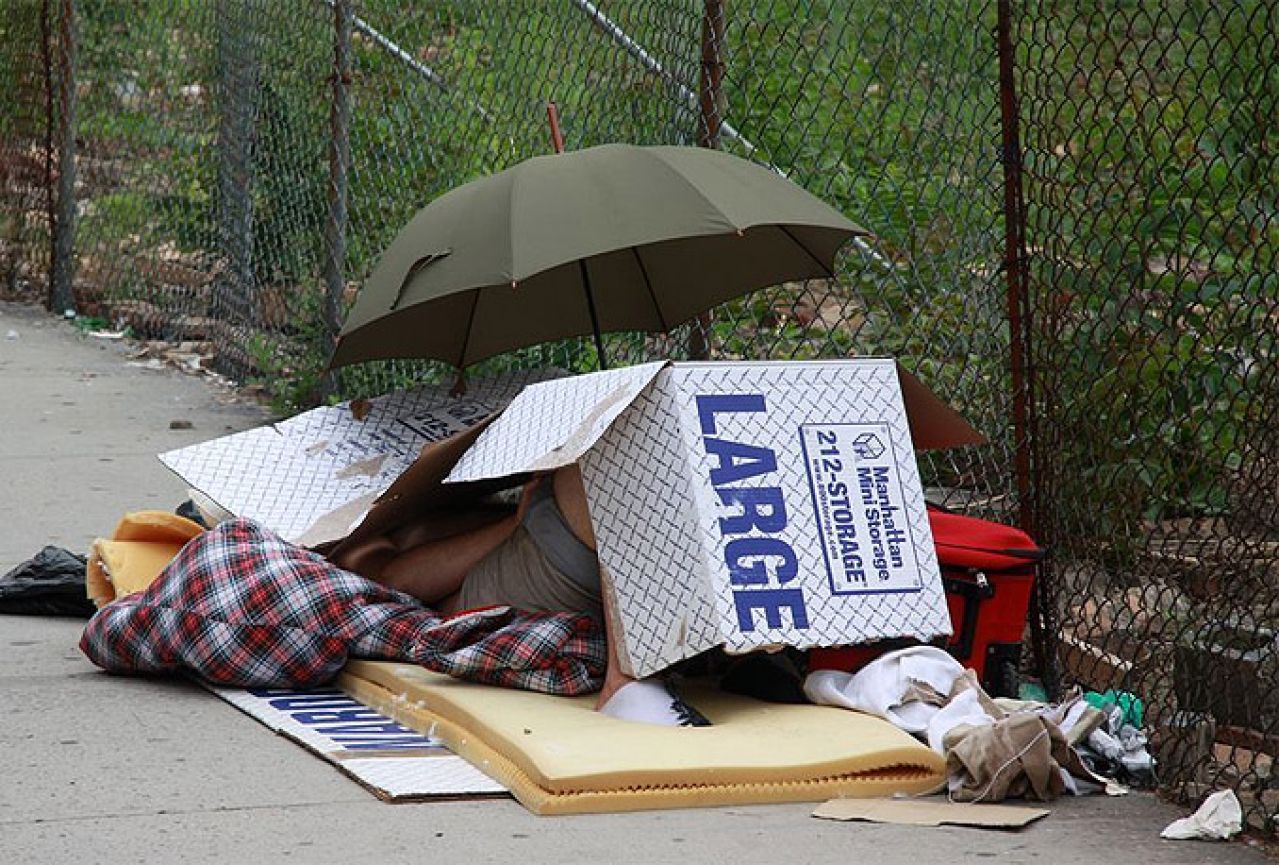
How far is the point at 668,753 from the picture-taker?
13.3ft

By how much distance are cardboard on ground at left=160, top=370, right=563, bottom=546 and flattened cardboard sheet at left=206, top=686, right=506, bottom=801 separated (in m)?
0.64

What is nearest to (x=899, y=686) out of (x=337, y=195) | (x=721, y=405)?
(x=721, y=405)

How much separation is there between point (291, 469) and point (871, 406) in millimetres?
1772

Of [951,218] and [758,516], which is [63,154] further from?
[758,516]

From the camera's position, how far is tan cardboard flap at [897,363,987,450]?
4836 mm

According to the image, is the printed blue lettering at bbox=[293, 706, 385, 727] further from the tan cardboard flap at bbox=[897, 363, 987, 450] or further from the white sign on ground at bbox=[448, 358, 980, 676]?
the tan cardboard flap at bbox=[897, 363, 987, 450]

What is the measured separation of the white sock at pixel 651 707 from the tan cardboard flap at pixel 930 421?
91 cm

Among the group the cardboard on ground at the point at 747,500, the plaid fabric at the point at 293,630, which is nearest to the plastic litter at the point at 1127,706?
the cardboard on ground at the point at 747,500

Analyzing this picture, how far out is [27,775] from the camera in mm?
4074

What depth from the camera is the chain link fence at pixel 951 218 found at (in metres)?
4.28

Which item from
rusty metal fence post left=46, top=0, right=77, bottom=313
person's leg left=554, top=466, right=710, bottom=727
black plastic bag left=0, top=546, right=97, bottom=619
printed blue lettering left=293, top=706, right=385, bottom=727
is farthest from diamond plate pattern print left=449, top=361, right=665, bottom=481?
rusty metal fence post left=46, top=0, right=77, bottom=313

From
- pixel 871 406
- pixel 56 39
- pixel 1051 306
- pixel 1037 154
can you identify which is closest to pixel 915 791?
pixel 871 406

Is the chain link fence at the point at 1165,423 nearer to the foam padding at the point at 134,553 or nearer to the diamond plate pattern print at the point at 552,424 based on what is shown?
the diamond plate pattern print at the point at 552,424

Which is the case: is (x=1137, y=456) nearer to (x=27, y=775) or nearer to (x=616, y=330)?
(x=616, y=330)
